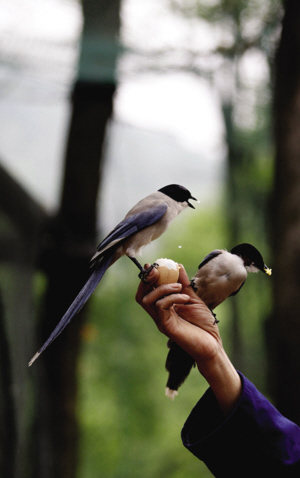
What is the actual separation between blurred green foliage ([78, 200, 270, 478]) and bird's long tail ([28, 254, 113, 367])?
1.69 meters

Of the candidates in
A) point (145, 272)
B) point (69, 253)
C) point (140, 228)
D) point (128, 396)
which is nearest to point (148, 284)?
point (145, 272)

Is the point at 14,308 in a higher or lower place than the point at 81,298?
lower

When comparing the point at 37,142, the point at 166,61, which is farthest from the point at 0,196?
the point at 166,61

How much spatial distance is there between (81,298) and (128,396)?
422 centimetres

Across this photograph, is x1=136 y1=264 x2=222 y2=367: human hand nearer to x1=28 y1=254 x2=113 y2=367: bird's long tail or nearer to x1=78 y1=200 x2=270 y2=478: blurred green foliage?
x1=28 y1=254 x2=113 y2=367: bird's long tail

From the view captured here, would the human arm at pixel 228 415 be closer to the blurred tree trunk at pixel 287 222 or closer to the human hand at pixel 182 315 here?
the human hand at pixel 182 315

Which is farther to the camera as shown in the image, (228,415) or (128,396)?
(128,396)

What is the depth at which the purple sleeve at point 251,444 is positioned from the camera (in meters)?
1.06

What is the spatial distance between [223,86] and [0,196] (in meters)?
1.36

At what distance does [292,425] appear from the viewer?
3.69 feet

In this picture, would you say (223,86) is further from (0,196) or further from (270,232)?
(0,196)

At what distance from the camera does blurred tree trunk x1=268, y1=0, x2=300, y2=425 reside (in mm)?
1666

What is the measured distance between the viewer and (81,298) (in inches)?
32.4

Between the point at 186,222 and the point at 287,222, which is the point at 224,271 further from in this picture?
the point at 186,222
